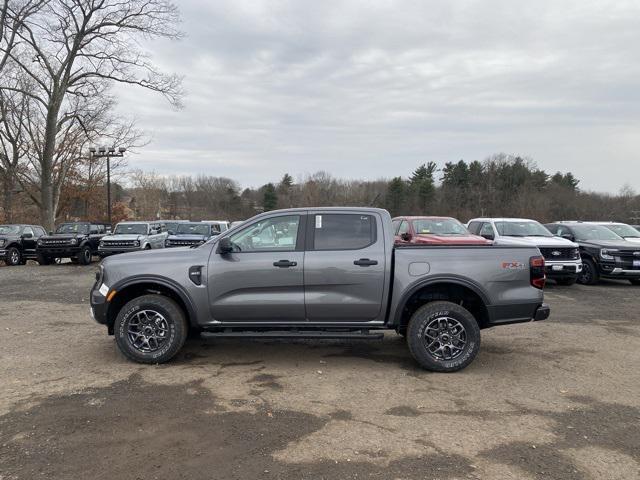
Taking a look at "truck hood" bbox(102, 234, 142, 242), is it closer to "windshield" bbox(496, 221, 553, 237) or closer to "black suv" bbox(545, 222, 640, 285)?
"windshield" bbox(496, 221, 553, 237)

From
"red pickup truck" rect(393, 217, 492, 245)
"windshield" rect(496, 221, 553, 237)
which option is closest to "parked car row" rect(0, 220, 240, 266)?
"red pickup truck" rect(393, 217, 492, 245)

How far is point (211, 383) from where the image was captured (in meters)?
5.09

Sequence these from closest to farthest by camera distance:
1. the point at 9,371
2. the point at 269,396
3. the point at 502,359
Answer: the point at 269,396 → the point at 9,371 → the point at 502,359

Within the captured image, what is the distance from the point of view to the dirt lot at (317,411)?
11.3ft

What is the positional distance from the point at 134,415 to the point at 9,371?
2229 millimetres

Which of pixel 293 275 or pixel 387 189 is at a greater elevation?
pixel 387 189

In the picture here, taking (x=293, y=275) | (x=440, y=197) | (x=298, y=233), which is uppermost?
(x=440, y=197)

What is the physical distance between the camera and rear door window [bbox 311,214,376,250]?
5.62m

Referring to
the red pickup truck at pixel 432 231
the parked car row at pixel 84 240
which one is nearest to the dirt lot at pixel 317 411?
the red pickup truck at pixel 432 231

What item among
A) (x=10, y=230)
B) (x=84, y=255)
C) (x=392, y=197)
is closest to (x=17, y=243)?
(x=10, y=230)

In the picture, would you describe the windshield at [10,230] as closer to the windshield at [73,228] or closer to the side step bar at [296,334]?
the windshield at [73,228]

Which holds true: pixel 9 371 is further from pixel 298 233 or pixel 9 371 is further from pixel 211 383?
pixel 298 233

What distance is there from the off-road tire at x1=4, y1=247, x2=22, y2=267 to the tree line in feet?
89.7

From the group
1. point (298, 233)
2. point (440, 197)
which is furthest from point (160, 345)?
point (440, 197)
